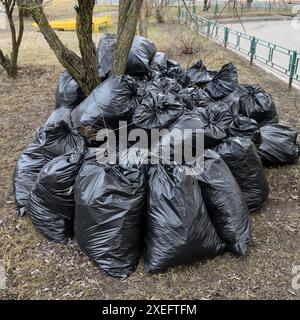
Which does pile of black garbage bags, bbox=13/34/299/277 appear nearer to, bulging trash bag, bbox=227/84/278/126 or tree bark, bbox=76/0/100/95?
bulging trash bag, bbox=227/84/278/126

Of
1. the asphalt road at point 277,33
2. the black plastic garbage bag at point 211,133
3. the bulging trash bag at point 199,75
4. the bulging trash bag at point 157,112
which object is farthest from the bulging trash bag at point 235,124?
the asphalt road at point 277,33

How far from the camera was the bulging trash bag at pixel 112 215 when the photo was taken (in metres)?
2.45

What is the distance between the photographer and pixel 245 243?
8.66 ft

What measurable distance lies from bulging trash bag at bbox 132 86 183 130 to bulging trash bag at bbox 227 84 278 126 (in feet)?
3.49

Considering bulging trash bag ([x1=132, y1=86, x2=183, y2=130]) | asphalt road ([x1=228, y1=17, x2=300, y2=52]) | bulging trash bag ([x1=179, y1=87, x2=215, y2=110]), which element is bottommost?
asphalt road ([x1=228, y1=17, x2=300, y2=52])

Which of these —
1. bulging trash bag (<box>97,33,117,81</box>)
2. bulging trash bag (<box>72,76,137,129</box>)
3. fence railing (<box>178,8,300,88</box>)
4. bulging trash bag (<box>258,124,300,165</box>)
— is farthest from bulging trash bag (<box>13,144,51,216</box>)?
fence railing (<box>178,8,300,88</box>)

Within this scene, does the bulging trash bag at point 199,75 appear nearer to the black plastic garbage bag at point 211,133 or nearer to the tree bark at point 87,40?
the tree bark at point 87,40

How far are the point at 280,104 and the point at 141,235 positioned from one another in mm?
3770

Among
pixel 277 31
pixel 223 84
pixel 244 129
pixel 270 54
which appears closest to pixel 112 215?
pixel 244 129

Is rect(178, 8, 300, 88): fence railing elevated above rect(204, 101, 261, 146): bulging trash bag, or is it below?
below

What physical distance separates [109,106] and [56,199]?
2.81 ft

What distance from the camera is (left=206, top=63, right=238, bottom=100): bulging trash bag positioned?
4.47m
